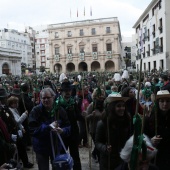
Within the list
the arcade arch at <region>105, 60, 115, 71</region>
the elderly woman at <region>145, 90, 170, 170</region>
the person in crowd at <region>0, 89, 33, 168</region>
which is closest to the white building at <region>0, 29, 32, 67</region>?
the arcade arch at <region>105, 60, 115, 71</region>

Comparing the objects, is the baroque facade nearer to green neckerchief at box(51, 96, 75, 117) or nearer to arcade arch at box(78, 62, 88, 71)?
arcade arch at box(78, 62, 88, 71)

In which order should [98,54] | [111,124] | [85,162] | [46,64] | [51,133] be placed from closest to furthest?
[111,124] → [51,133] → [85,162] → [98,54] → [46,64]

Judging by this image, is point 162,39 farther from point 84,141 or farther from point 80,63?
point 80,63

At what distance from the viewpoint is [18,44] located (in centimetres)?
7544

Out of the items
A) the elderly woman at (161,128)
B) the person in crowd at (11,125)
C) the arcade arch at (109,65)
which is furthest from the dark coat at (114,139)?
the arcade arch at (109,65)

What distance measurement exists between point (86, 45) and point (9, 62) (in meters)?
18.3

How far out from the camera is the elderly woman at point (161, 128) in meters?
3.08

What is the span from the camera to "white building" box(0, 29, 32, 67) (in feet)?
233

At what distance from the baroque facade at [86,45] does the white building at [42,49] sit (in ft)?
78.5

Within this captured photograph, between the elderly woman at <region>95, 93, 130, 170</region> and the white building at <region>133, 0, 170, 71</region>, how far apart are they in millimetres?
20410

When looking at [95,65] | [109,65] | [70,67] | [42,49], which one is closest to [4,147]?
[109,65]

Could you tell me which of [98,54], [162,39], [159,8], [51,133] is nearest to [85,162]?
[51,133]

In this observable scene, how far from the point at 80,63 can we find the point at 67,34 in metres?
7.21

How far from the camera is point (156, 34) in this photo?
102 ft
